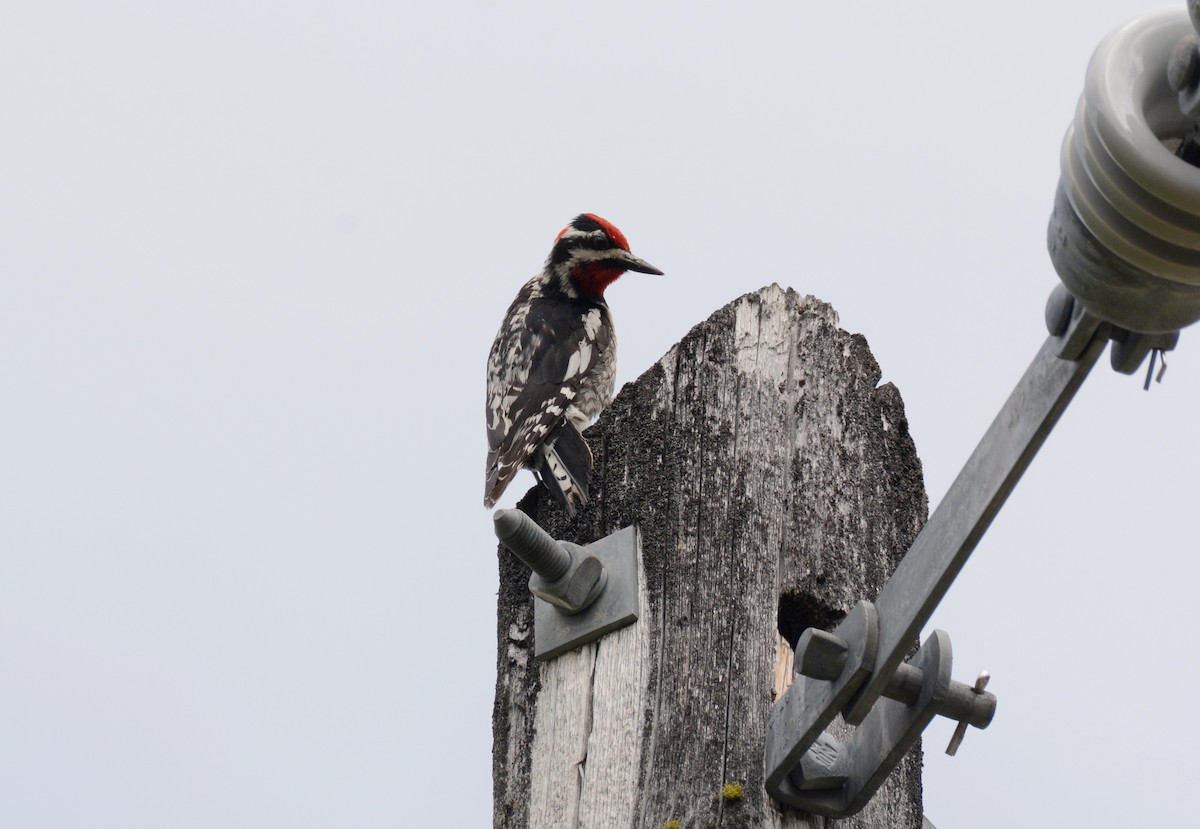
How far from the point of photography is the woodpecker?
14.2 ft

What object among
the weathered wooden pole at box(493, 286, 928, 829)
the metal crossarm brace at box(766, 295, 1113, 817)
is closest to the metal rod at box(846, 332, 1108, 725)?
the metal crossarm brace at box(766, 295, 1113, 817)

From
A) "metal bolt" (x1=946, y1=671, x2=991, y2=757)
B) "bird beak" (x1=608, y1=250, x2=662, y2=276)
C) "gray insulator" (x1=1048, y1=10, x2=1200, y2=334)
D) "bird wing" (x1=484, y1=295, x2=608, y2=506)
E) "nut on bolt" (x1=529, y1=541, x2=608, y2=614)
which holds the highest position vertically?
"bird beak" (x1=608, y1=250, x2=662, y2=276)

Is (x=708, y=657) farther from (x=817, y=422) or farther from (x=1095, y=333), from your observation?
(x=1095, y=333)

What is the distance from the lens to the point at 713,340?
9.20 feet

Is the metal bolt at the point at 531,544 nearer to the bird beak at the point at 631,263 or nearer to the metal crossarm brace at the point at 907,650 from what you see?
the metal crossarm brace at the point at 907,650

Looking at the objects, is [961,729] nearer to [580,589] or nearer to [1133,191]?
[580,589]

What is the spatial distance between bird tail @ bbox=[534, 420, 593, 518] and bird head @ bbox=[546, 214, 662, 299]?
229 centimetres

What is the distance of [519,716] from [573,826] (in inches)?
9.5

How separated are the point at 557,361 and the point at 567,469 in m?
2.11

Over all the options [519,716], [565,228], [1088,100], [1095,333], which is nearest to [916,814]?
[519,716]

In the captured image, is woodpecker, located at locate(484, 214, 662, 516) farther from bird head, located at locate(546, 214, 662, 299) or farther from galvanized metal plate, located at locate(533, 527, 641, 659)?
galvanized metal plate, located at locate(533, 527, 641, 659)

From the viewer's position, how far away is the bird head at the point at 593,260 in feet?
20.9

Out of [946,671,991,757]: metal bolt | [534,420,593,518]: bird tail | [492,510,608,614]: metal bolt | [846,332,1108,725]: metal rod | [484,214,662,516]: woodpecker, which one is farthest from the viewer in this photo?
[484,214,662,516]: woodpecker

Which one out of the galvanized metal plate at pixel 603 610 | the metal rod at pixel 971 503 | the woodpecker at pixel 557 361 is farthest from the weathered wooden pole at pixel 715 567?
the woodpecker at pixel 557 361
